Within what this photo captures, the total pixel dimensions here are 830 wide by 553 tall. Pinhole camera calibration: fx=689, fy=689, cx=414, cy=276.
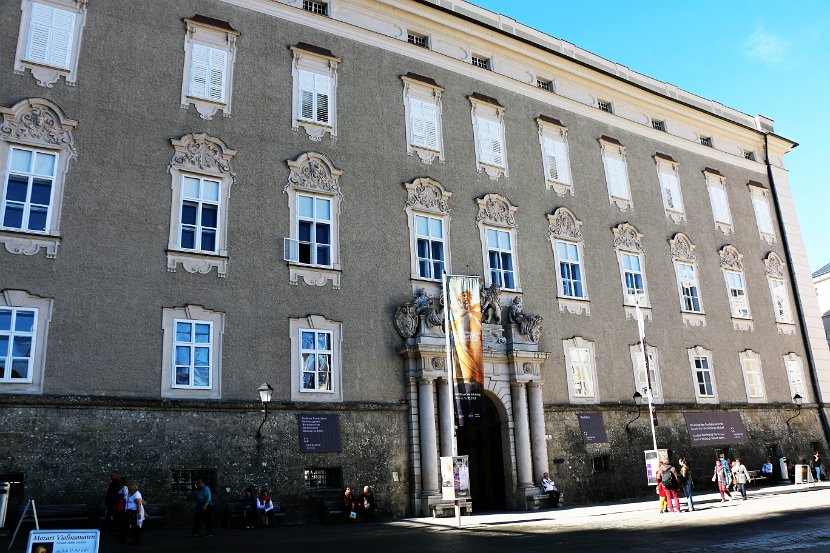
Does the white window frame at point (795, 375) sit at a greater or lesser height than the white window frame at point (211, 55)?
lesser

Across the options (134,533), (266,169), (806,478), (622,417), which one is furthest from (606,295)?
(134,533)

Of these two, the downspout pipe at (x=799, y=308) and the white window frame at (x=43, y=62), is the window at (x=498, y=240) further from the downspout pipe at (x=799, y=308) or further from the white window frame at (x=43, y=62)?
the downspout pipe at (x=799, y=308)

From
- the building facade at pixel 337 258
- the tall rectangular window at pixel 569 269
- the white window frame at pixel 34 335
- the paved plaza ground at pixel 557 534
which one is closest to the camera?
the paved plaza ground at pixel 557 534

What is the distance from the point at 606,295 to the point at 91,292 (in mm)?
21076

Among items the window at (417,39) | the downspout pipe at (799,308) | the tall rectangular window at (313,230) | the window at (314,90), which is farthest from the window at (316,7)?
the downspout pipe at (799,308)

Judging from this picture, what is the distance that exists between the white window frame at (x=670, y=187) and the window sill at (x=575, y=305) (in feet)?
27.8

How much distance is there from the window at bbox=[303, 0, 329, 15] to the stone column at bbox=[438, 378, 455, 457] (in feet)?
48.2

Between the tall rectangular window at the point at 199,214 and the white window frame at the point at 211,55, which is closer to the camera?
the tall rectangular window at the point at 199,214

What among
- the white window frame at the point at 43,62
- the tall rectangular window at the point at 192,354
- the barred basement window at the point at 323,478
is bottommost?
the barred basement window at the point at 323,478

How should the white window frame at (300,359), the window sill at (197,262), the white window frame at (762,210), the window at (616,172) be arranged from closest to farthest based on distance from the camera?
the window sill at (197,262) < the white window frame at (300,359) < the window at (616,172) < the white window frame at (762,210)

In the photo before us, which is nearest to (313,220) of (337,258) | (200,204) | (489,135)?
(337,258)

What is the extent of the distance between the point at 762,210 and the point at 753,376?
10.7 metres

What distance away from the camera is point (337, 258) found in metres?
23.8

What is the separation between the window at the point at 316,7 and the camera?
26.2 m
